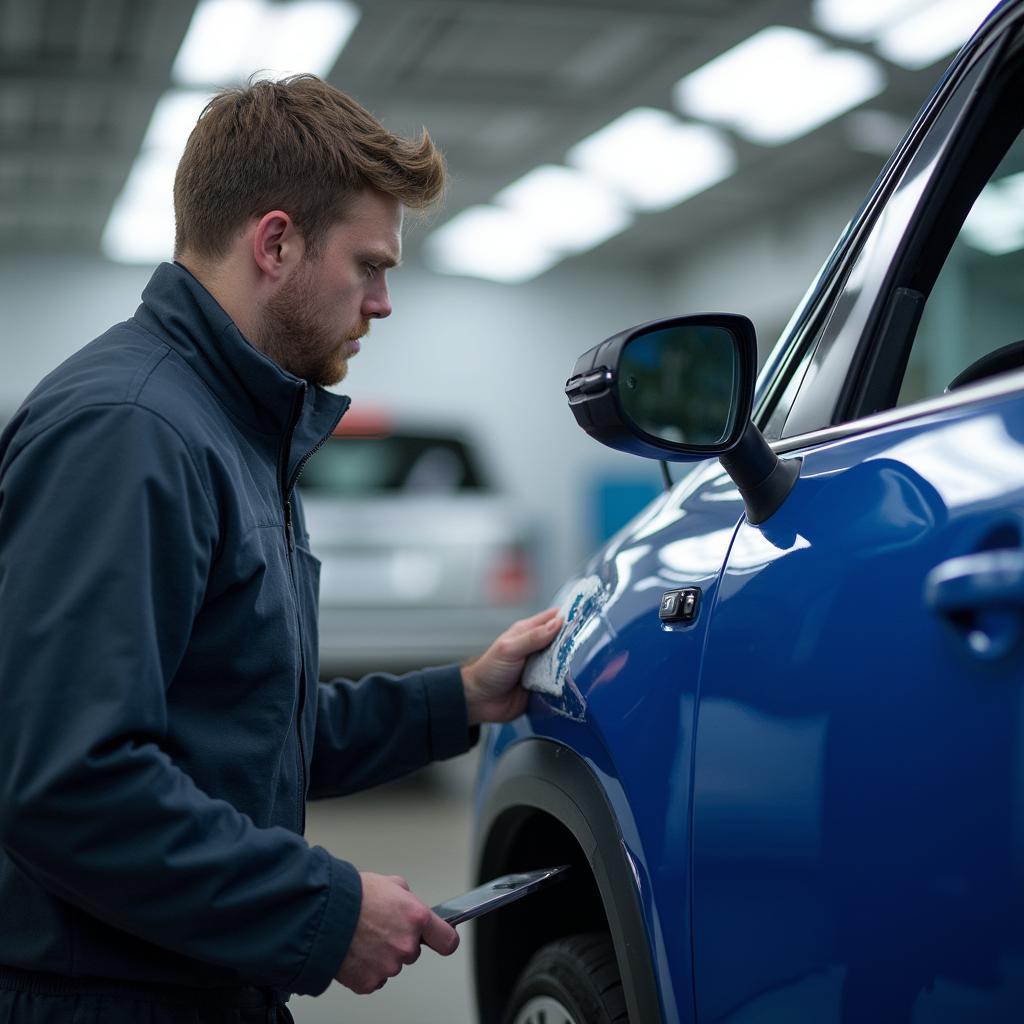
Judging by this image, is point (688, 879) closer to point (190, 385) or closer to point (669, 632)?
point (669, 632)

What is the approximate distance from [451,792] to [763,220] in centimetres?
740

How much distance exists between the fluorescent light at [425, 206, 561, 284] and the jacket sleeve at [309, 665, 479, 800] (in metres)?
10.4

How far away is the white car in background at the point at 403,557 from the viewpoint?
6863mm

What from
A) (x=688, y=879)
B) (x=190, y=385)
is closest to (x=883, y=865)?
(x=688, y=879)

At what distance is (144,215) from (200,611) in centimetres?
1116

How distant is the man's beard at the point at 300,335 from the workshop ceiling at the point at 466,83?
20.2 ft

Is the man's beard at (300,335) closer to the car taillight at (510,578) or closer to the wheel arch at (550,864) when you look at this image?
the wheel arch at (550,864)

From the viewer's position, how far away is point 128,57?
8.52 meters

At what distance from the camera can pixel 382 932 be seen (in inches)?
58.2

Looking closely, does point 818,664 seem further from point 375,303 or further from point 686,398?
point 375,303

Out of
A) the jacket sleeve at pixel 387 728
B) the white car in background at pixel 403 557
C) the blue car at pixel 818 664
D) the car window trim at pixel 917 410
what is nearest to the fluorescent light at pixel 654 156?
the white car in background at pixel 403 557

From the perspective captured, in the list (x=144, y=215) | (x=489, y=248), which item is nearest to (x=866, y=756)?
(x=144, y=215)

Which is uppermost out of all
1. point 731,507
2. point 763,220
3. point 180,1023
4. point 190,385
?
point 763,220

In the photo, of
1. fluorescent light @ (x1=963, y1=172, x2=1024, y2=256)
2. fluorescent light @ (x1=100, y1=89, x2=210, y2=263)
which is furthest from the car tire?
fluorescent light @ (x1=100, y1=89, x2=210, y2=263)
